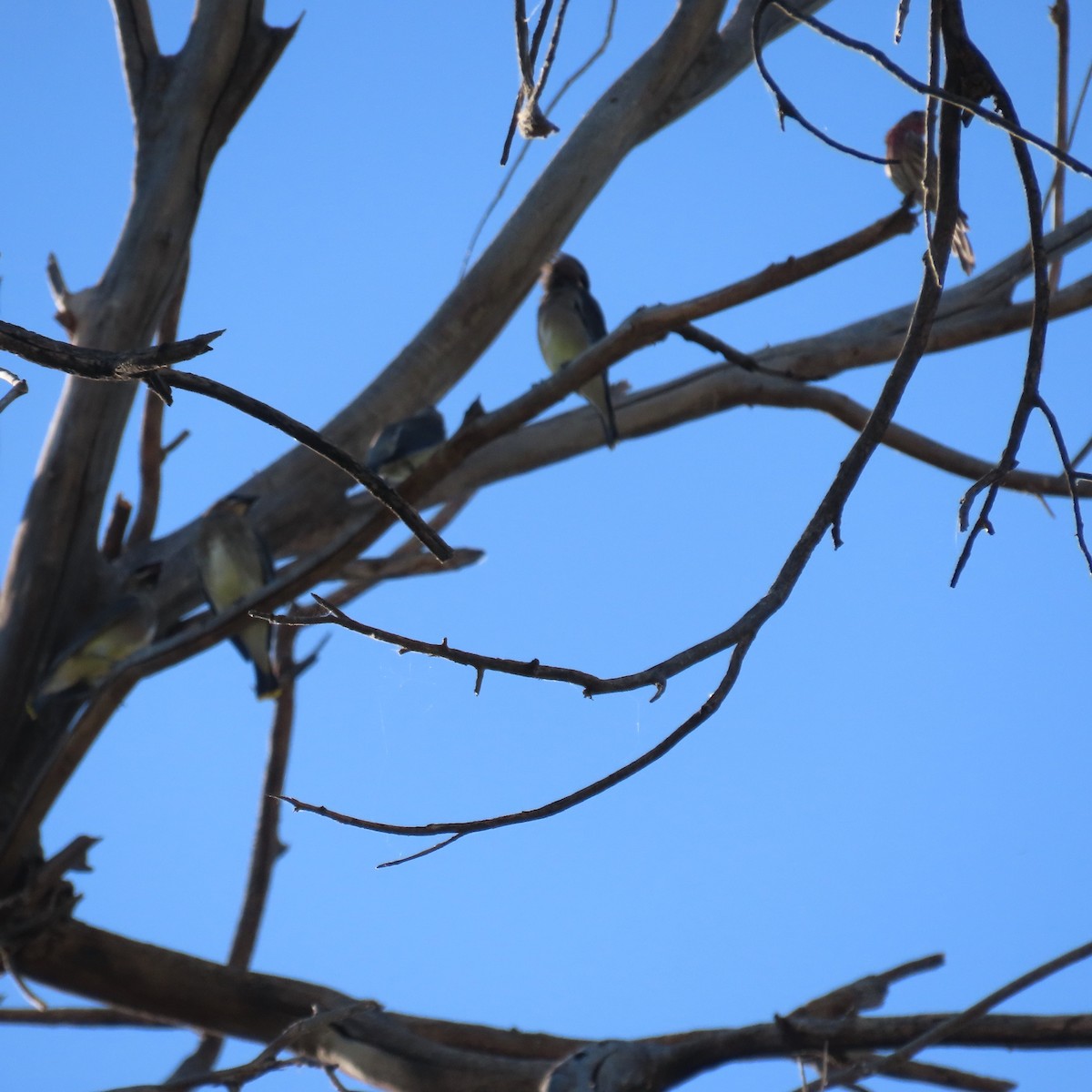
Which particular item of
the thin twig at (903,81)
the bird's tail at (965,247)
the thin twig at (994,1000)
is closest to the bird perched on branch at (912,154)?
the bird's tail at (965,247)

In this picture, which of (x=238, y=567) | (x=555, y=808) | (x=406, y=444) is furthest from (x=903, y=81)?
(x=406, y=444)

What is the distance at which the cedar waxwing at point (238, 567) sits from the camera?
4484 mm

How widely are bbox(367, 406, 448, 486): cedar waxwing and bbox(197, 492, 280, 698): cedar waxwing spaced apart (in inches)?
35.1

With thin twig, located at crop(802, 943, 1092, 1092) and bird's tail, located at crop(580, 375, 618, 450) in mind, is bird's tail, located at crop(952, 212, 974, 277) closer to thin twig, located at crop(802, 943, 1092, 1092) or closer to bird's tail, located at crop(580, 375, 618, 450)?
bird's tail, located at crop(580, 375, 618, 450)

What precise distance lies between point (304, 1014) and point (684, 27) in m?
3.39

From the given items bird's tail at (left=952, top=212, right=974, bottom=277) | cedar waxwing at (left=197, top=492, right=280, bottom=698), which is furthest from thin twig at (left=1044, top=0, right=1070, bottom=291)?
cedar waxwing at (left=197, top=492, right=280, bottom=698)

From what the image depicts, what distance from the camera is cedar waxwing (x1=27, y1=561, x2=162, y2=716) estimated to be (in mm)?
3967

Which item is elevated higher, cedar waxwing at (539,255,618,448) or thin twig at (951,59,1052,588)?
cedar waxwing at (539,255,618,448)

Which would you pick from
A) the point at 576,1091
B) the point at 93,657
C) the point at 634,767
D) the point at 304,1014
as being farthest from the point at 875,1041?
the point at 93,657

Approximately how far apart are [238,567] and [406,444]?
1149 millimetres

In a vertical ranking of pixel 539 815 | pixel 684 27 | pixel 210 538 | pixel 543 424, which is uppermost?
pixel 684 27

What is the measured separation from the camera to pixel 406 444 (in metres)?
6.51

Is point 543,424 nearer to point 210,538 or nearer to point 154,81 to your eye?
point 210,538

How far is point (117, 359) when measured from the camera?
3.40 feet
